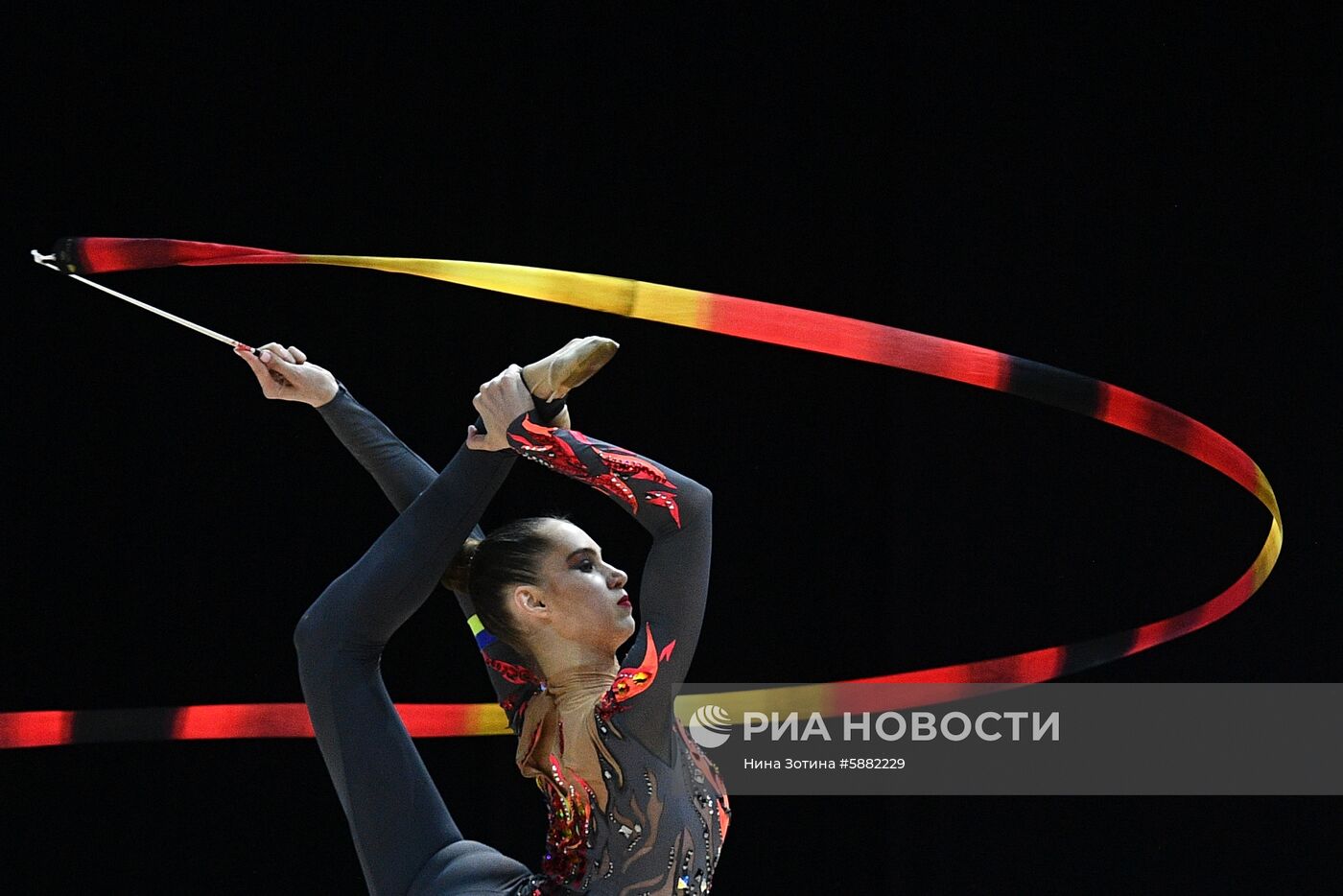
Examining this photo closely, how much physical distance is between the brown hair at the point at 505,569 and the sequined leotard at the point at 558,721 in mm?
56

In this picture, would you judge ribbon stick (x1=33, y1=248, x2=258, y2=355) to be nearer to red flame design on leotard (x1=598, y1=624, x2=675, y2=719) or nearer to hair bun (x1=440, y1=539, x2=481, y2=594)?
hair bun (x1=440, y1=539, x2=481, y2=594)

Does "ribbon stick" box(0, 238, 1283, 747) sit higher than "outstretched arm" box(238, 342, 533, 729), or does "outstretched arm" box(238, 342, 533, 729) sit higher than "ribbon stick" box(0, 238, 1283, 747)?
"ribbon stick" box(0, 238, 1283, 747)

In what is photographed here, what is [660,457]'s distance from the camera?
2.84 metres

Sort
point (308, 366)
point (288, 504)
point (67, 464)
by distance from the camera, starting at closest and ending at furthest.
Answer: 1. point (308, 366)
2. point (67, 464)
3. point (288, 504)

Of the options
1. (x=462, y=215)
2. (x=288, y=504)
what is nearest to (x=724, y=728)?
(x=288, y=504)

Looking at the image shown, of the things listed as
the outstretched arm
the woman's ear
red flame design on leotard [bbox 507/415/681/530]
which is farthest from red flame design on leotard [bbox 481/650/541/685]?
red flame design on leotard [bbox 507/415/681/530]

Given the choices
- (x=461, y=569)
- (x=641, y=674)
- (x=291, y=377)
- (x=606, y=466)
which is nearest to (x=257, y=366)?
(x=291, y=377)

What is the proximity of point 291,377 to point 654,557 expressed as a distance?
1.67 feet

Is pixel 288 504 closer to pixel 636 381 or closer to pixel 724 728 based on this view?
pixel 636 381

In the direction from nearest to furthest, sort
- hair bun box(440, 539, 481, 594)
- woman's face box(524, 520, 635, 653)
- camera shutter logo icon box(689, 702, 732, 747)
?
woman's face box(524, 520, 635, 653) < hair bun box(440, 539, 481, 594) < camera shutter logo icon box(689, 702, 732, 747)

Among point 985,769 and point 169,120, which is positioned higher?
point 169,120

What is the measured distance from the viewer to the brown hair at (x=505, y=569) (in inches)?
64.9

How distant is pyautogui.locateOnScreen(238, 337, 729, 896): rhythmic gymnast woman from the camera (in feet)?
5.09

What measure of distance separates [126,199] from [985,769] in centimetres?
193
